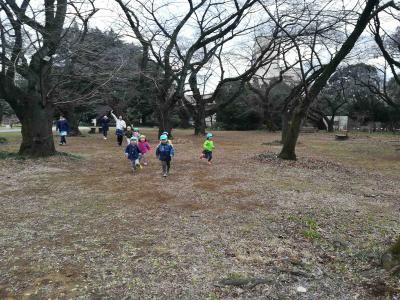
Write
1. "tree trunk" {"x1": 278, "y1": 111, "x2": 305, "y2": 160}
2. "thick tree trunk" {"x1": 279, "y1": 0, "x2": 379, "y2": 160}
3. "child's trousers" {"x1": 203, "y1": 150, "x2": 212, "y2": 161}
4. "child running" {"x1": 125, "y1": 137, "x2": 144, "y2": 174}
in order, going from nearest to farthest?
"child running" {"x1": 125, "y1": 137, "x2": 144, "y2": 174} → "thick tree trunk" {"x1": 279, "y1": 0, "x2": 379, "y2": 160} → "child's trousers" {"x1": 203, "y1": 150, "x2": 212, "y2": 161} → "tree trunk" {"x1": 278, "y1": 111, "x2": 305, "y2": 160}

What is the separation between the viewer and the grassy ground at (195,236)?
3670 mm

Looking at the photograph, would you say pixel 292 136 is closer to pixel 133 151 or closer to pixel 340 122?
pixel 133 151

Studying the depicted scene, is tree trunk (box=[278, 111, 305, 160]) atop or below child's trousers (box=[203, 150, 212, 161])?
atop

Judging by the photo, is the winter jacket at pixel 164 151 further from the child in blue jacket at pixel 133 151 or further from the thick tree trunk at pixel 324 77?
the thick tree trunk at pixel 324 77

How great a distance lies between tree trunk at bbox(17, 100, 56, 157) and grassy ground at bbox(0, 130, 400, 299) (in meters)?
2.56

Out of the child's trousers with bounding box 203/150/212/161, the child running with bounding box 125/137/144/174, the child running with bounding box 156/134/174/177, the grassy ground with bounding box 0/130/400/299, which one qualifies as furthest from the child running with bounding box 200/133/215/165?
the child running with bounding box 156/134/174/177

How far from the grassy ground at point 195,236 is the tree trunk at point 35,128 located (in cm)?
256

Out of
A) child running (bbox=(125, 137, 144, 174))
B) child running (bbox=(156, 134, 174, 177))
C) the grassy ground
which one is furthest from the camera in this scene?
child running (bbox=(125, 137, 144, 174))

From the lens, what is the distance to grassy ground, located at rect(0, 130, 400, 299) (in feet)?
12.0

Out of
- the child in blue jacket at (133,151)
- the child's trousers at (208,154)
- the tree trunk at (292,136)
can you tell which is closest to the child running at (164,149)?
the child in blue jacket at (133,151)

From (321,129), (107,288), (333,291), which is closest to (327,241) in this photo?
(333,291)

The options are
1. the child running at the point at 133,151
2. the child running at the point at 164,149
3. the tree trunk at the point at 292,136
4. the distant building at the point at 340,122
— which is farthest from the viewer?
the distant building at the point at 340,122

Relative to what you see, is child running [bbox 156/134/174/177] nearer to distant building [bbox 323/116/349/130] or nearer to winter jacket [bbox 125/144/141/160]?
winter jacket [bbox 125/144/141/160]

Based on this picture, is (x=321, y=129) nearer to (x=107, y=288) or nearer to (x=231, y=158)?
(x=231, y=158)
